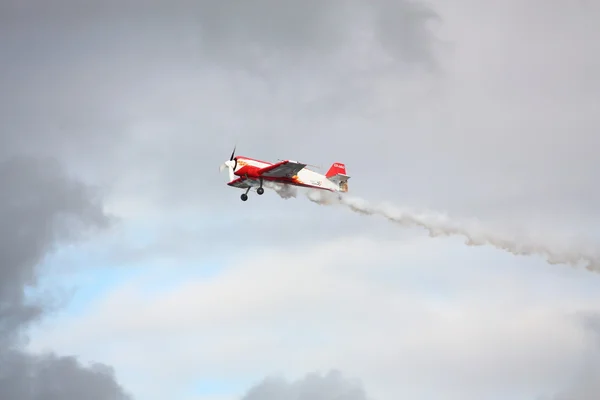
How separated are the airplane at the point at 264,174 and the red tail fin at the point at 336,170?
1.04 m

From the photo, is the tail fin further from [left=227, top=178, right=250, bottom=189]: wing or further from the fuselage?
[left=227, top=178, right=250, bottom=189]: wing

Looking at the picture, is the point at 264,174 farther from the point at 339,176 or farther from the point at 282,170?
the point at 339,176

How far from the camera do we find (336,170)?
197875 mm

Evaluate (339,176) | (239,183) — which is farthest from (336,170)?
(239,183)

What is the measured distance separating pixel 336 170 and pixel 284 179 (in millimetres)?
5425

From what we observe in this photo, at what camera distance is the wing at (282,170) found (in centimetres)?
19225

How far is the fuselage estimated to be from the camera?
636 feet

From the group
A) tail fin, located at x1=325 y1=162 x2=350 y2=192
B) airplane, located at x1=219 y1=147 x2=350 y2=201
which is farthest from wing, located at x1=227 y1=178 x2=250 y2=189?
tail fin, located at x1=325 y1=162 x2=350 y2=192

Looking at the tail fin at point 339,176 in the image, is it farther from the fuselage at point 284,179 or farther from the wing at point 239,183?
the wing at point 239,183

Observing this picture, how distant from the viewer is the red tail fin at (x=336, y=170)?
197625 millimetres

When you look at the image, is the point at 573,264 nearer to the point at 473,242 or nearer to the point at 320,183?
the point at 473,242

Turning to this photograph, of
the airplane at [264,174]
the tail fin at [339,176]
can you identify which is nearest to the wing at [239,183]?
the airplane at [264,174]

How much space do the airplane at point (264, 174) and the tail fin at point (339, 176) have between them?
1.07 m

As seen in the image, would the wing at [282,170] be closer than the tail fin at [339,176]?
Yes
